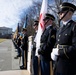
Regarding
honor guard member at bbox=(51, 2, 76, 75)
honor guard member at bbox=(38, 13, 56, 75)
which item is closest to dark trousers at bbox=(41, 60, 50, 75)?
honor guard member at bbox=(38, 13, 56, 75)

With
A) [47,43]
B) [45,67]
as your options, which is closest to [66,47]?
[47,43]

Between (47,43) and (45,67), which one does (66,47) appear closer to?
(47,43)

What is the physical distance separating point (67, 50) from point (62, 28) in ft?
1.29

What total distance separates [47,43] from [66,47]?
1.27 metres

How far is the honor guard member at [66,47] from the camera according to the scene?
3.46m

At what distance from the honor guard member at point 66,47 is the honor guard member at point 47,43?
103cm

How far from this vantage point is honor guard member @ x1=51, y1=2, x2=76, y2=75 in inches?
136

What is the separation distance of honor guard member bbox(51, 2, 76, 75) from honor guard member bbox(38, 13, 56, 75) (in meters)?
1.03

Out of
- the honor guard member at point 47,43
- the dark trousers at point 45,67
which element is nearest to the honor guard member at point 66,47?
the honor guard member at point 47,43

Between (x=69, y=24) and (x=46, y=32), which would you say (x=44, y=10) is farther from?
(x=69, y=24)

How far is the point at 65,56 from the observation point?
349 cm

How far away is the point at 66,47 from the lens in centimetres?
349

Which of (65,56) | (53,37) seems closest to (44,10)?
(53,37)

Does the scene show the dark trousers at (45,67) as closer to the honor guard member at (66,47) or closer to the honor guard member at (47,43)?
the honor guard member at (47,43)
